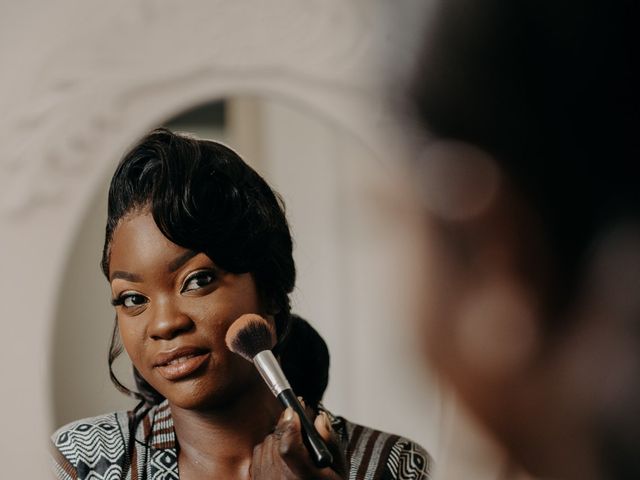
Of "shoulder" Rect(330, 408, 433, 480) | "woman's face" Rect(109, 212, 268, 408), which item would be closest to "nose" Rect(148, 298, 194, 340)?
"woman's face" Rect(109, 212, 268, 408)

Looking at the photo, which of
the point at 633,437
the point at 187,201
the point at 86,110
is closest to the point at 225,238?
the point at 187,201

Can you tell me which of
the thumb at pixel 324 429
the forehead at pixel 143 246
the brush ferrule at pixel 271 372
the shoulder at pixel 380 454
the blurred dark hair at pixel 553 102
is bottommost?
the shoulder at pixel 380 454

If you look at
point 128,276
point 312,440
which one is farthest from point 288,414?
point 128,276

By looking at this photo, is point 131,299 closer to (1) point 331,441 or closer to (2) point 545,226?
(1) point 331,441

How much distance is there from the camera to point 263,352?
0.47 metres

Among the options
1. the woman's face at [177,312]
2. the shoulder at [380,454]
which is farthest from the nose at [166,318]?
the shoulder at [380,454]

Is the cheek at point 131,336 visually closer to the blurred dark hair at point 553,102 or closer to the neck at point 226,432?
the neck at point 226,432

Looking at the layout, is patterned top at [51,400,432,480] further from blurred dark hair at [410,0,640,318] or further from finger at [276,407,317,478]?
blurred dark hair at [410,0,640,318]

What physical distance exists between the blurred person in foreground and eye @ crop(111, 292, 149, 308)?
0.18 metres

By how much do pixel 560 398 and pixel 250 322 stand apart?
19 cm

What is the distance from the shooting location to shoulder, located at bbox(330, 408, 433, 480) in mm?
509

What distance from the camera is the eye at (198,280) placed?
1.53ft

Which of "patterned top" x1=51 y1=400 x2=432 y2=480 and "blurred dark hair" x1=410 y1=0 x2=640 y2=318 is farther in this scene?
"patterned top" x1=51 y1=400 x2=432 y2=480

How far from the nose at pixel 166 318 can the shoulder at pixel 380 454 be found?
0.12 metres
